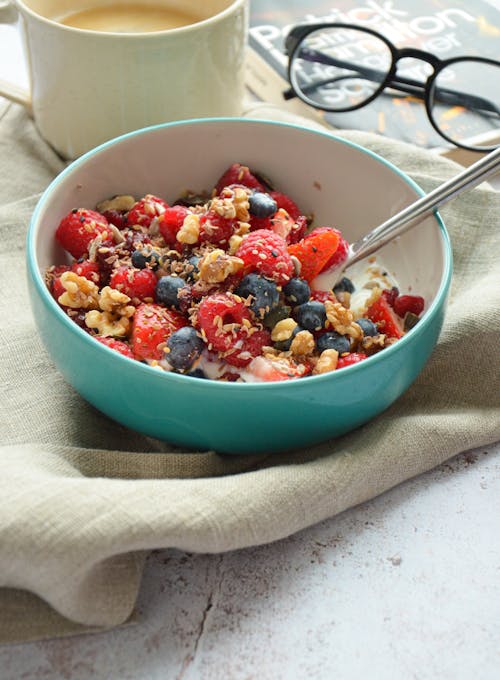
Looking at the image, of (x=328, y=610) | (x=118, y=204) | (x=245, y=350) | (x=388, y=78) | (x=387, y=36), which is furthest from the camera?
(x=387, y=36)

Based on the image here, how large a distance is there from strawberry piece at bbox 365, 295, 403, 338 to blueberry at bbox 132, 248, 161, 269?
267 mm

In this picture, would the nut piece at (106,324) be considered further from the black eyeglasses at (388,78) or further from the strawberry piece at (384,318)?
the black eyeglasses at (388,78)

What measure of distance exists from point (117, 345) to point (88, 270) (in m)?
0.12

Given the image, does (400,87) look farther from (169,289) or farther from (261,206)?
(169,289)

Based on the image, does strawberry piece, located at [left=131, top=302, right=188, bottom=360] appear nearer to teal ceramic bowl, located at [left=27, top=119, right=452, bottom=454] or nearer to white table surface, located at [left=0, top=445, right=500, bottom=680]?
teal ceramic bowl, located at [left=27, top=119, right=452, bottom=454]

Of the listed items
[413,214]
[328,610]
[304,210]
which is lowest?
[328,610]

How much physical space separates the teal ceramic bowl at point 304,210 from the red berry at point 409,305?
1 cm

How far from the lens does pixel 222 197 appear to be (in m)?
1.09

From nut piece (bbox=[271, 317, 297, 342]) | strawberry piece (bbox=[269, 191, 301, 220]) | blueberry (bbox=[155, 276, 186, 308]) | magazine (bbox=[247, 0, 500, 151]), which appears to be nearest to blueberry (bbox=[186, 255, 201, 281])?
blueberry (bbox=[155, 276, 186, 308])

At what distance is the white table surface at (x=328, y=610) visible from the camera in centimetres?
80

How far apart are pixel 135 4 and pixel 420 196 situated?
0.64 m

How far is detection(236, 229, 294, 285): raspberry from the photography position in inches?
38.2

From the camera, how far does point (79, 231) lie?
1055mm

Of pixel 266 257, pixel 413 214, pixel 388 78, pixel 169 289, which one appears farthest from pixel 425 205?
pixel 388 78
